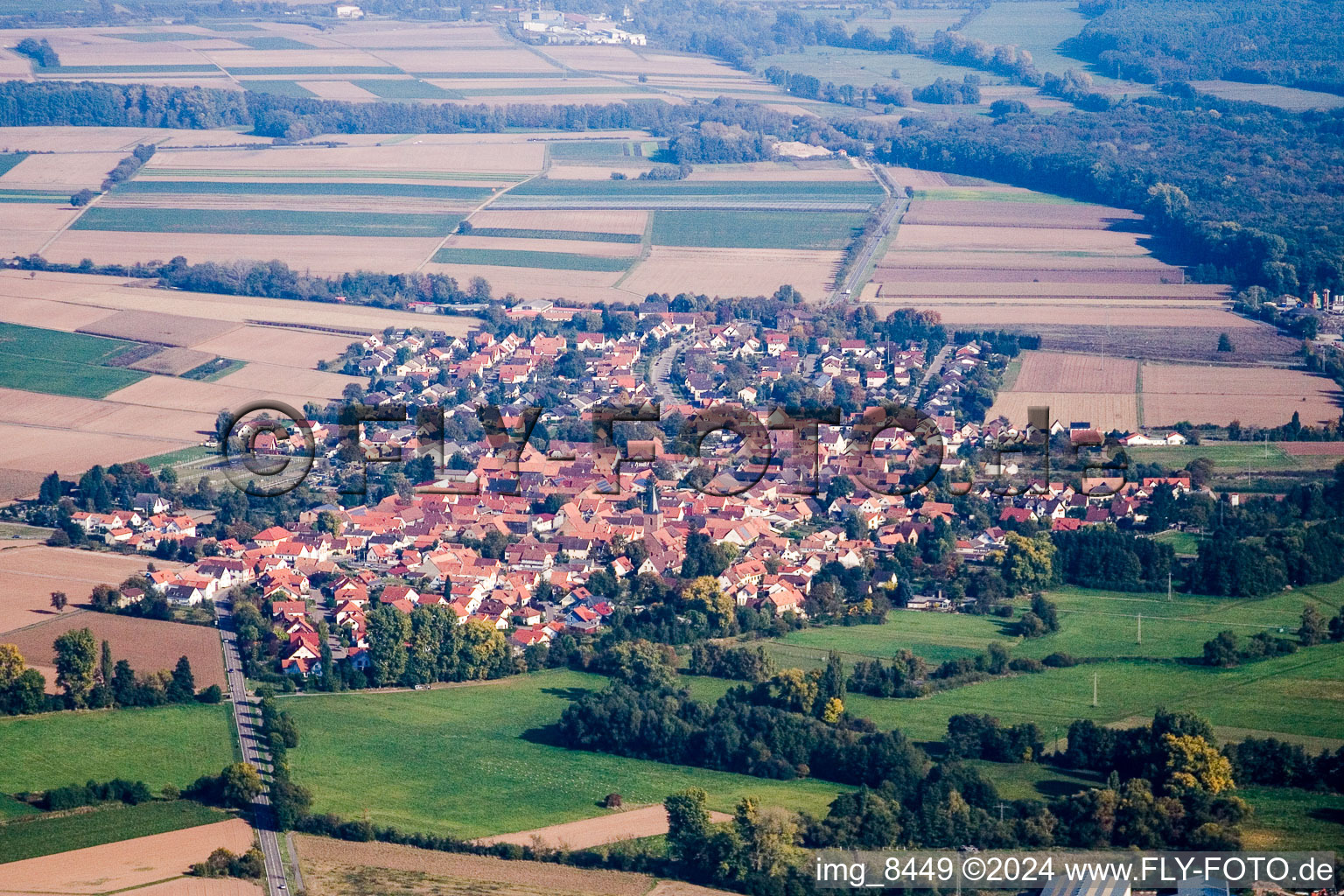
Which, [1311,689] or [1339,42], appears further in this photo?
[1339,42]

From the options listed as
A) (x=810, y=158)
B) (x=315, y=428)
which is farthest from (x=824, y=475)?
(x=810, y=158)

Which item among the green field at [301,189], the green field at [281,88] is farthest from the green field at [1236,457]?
the green field at [281,88]

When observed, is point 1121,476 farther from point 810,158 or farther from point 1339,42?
point 1339,42

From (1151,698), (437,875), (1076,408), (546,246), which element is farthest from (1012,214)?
(437,875)

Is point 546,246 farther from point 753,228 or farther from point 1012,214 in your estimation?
point 1012,214

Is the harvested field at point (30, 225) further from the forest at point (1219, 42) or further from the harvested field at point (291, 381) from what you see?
the forest at point (1219, 42)

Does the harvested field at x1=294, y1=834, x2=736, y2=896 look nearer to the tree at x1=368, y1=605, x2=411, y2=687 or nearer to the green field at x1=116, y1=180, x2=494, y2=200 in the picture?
the tree at x1=368, y1=605, x2=411, y2=687
